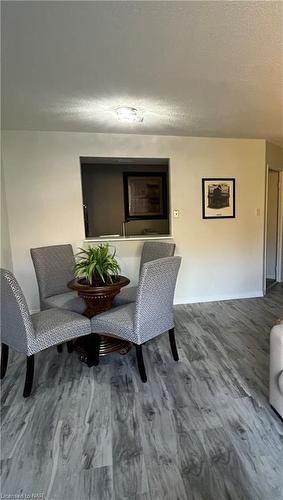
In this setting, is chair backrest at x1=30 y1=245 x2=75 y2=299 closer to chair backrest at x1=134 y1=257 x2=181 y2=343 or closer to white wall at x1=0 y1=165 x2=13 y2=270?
white wall at x1=0 y1=165 x2=13 y2=270

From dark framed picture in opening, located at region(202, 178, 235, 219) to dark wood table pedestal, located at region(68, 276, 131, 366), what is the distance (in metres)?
1.98

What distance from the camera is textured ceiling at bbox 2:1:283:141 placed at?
1.33 m

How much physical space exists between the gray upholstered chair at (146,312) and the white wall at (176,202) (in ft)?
5.16

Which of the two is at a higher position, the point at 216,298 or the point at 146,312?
the point at 146,312

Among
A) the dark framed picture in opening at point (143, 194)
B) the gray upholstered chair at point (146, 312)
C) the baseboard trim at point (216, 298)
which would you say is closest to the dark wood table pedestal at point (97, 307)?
the gray upholstered chair at point (146, 312)

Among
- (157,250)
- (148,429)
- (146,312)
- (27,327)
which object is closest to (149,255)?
(157,250)

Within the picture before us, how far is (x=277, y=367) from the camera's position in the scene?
1.64 meters

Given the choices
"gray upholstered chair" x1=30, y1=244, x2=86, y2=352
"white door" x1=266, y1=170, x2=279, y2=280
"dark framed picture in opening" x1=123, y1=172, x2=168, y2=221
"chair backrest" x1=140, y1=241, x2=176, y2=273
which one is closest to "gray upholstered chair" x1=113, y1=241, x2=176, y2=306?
"chair backrest" x1=140, y1=241, x2=176, y2=273

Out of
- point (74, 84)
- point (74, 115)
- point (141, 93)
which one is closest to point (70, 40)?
point (74, 84)

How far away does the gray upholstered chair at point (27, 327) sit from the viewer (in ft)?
6.22

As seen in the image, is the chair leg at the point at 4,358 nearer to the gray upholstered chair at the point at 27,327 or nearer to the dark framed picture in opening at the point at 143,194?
the gray upholstered chair at the point at 27,327

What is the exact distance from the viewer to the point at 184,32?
148cm

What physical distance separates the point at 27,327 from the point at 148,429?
1.06 m

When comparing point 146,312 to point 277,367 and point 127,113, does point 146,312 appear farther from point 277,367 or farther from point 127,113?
point 127,113
